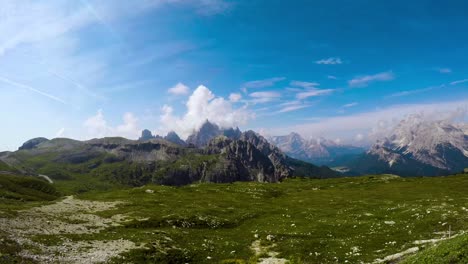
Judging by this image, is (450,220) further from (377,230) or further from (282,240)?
(282,240)

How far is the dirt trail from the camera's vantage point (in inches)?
1186

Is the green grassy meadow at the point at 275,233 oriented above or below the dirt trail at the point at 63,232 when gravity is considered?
below

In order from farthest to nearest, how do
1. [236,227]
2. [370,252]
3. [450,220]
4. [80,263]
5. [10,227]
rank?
[236,227], [450,220], [10,227], [370,252], [80,263]

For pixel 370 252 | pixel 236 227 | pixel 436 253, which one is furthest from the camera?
pixel 236 227

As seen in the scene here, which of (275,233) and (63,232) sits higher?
(63,232)

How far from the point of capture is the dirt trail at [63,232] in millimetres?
30125

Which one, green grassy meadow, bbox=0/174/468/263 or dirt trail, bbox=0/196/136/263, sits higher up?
dirt trail, bbox=0/196/136/263

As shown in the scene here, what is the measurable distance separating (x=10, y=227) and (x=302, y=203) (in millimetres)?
63914

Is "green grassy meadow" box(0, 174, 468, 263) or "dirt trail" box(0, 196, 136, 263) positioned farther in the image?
"green grassy meadow" box(0, 174, 468, 263)

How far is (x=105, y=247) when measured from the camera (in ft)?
115

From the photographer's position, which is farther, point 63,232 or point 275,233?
point 275,233

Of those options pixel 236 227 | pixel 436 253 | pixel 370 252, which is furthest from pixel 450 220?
pixel 236 227

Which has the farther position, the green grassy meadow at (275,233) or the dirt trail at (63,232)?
the green grassy meadow at (275,233)

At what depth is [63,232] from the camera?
3938 centimetres
